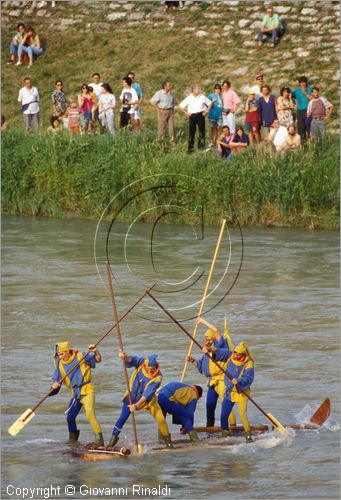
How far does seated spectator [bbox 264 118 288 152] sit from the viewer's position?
103 ft

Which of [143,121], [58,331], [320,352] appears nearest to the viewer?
[320,352]

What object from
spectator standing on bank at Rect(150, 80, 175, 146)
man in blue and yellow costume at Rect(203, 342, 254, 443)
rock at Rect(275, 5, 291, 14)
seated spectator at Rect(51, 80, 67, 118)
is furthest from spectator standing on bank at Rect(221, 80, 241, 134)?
man in blue and yellow costume at Rect(203, 342, 254, 443)

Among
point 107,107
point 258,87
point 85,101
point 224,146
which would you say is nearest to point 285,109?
point 224,146

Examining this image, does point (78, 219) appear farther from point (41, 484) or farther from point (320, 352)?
point (41, 484)

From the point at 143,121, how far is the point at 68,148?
464 centimetres

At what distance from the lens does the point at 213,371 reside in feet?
60.0

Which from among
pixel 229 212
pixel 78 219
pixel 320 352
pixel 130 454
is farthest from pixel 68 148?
pixel 130 454

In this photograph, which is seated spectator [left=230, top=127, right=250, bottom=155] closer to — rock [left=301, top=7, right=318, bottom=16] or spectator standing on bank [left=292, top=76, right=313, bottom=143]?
→ spectator standing on bank [left=292, top=76, right=313, bottom=143]

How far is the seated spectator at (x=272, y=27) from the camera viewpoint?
133 ft

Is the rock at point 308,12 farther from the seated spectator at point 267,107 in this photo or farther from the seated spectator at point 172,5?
the seated spectator at point 267,107

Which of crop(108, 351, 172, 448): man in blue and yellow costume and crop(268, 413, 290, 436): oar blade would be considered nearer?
crop(108, 351, 172, 448): man in blue and yellow costume

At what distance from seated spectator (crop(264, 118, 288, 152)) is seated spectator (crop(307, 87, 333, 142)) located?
0.65 m

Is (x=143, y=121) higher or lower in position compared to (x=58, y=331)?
higher

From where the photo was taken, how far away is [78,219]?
33.8 metres
